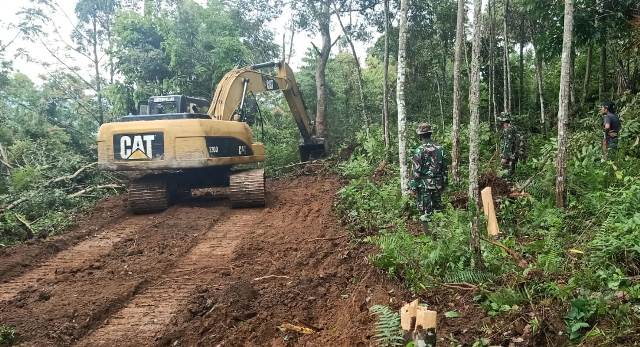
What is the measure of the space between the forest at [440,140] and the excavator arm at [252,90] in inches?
61.1

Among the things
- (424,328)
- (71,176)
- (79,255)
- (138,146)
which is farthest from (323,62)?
(424,328)

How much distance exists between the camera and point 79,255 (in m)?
8.08

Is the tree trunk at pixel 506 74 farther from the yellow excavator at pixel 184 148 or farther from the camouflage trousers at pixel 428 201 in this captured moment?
the camouflage trousers at pixel 428 201

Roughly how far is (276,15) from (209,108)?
11.3m

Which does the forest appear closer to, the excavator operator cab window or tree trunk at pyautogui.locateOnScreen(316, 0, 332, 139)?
tree trunk at pyautogui.locateOnScreen(316, 0, 332, 139)

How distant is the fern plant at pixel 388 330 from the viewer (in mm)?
3923

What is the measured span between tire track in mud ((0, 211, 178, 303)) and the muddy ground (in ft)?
0.10

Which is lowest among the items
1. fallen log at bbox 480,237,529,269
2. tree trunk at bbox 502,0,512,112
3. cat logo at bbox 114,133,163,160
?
fallen log at bbox 480,237,529,269

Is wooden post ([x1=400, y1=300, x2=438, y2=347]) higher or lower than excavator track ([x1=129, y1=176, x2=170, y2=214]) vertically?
lower

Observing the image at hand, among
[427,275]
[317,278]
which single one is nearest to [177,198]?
[317,278]

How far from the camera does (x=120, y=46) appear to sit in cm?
1828

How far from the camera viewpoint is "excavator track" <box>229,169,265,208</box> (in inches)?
432

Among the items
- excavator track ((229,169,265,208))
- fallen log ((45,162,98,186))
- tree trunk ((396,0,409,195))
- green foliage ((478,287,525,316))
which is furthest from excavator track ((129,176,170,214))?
green foliage ((478,287,525,316))

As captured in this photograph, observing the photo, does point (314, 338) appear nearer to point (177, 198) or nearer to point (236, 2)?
point (177, 198)
